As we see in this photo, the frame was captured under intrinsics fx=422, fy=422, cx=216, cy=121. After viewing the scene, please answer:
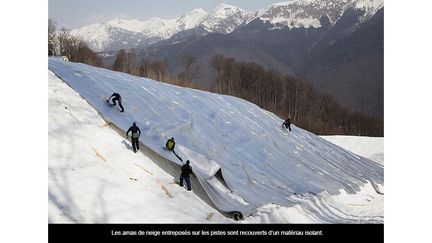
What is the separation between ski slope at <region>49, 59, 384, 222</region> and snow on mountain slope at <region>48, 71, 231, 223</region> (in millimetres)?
416

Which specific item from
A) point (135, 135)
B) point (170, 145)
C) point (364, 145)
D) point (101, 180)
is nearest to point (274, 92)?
point (364, 145)

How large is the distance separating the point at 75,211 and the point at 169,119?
6.40 m

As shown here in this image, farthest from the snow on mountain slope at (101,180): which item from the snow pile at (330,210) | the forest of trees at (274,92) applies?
the forest of trees at (274,92)

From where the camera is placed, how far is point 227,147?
1477 centimetres

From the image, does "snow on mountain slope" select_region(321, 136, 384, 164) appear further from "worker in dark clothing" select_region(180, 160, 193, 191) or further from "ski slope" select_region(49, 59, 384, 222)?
"worker in dark clothing" select_region(180, 160, 193, 191)

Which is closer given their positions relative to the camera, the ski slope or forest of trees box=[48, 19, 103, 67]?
the ski slope

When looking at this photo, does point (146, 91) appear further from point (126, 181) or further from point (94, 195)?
point (94, 195)

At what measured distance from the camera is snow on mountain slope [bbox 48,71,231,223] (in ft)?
29.2

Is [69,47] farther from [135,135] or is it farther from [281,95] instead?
[135,135]

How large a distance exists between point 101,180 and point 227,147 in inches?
223

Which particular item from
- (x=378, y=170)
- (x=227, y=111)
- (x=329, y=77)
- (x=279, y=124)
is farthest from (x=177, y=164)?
(x=329, y=77)

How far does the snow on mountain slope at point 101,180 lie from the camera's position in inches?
350

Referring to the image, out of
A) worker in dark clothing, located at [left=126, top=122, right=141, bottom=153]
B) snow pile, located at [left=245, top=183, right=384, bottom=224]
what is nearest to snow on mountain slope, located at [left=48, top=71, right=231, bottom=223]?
worker in dark clothing, located at [left=126, top=122, right=141, bottom=153]

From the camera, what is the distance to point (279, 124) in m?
21.7
